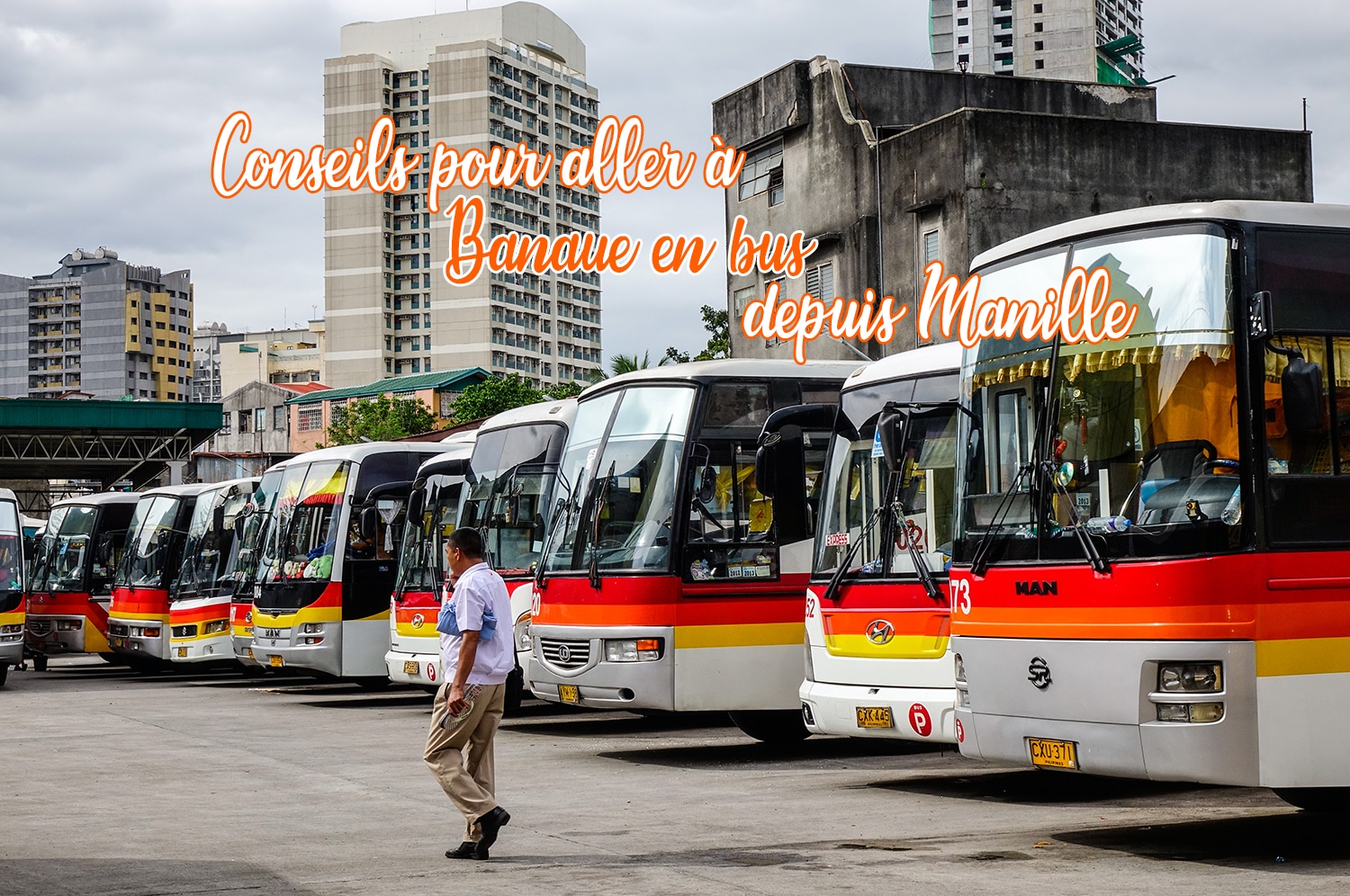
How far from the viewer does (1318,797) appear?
857 centimetres

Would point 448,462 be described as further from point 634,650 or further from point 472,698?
point 472,698

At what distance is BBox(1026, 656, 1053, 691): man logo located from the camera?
29.0ft

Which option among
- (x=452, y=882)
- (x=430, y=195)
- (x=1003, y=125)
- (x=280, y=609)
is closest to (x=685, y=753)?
(x=430, y=195)

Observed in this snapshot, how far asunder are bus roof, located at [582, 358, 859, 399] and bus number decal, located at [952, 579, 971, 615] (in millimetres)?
4703

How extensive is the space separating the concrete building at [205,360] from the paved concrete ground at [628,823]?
16619 cm

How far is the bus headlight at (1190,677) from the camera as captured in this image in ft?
26.6

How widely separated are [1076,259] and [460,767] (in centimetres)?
419

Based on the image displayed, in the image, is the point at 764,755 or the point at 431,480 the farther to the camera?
the point at 431,480

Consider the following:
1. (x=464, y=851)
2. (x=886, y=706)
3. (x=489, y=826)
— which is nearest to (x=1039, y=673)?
(x=886, y=706)

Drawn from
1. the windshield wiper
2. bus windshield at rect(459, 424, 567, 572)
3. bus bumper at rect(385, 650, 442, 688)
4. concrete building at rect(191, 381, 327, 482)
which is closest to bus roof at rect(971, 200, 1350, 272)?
the windshield wiper

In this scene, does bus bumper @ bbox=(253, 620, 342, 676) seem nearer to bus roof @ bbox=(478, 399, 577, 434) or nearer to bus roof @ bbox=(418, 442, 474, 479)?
bus roof @ bbox=(418, 442, 474, 479)

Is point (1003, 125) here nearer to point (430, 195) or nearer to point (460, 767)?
point (430, 195)

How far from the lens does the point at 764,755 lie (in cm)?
1430

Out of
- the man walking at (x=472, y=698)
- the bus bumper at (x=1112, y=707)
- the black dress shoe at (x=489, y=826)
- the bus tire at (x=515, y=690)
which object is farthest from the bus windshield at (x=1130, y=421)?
the bus tire at (x=515, y=690)
